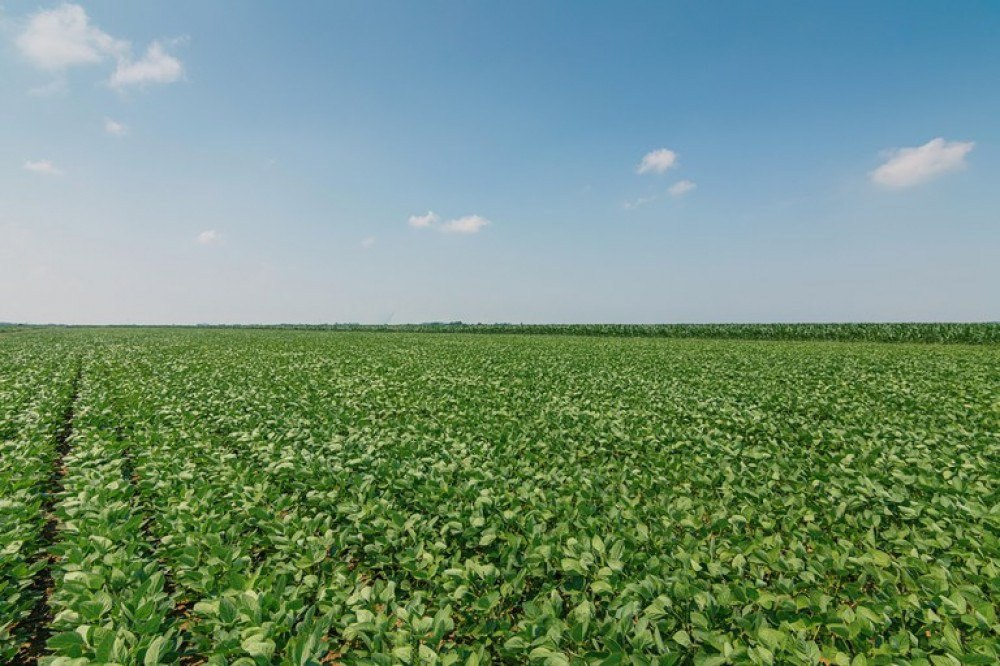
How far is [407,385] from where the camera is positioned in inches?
563

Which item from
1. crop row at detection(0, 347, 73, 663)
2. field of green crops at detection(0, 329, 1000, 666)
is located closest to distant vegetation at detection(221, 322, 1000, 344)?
field of green crops at detection(0, 329, 1000, 666)

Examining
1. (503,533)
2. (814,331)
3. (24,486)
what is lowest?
(24,486)

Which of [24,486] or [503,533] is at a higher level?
[503,533]

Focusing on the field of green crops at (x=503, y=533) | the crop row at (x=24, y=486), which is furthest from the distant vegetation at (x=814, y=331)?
the crop row at (x=24, y=486)

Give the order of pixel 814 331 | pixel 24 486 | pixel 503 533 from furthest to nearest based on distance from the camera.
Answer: pixel 814 331, pixel 24 486, pixel 503 533

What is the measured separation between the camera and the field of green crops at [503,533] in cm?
290

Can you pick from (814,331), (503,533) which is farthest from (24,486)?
(814,331)

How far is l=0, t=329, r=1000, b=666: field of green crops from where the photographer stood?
114 inches

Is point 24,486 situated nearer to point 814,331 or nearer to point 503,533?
point 503,533

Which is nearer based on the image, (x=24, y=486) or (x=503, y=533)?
(x=503, y=533)

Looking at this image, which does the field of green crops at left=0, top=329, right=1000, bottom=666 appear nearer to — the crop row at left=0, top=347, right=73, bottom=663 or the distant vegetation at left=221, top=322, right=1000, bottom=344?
the crop row at left=0, top=347, right=73, bottom=663

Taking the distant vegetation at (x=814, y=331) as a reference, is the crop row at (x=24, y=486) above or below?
below

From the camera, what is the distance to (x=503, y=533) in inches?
165

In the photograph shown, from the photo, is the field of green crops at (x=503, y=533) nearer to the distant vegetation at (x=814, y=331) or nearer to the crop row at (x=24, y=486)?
the crop row at (x=24, y=486)
